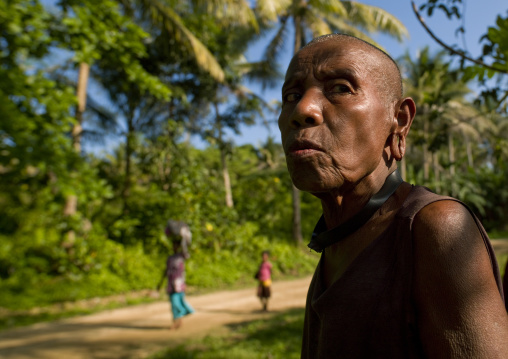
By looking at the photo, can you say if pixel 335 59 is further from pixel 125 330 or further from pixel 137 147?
Result: pixel 137 147

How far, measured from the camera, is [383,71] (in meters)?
1.10

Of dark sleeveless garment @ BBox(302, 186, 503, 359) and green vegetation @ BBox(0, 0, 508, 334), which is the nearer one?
dark sleeveless garment @ BBox(302, 186, 503, 359)

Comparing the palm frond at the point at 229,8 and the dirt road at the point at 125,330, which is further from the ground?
the palm frond at the point at 229,8

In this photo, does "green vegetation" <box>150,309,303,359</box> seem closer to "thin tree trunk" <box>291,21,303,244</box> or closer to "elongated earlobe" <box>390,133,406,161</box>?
"elongated earlobe" <box>390,133,406,161</box>

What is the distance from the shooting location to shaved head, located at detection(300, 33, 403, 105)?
1086 mm

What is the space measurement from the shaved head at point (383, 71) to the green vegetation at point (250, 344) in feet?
13.9

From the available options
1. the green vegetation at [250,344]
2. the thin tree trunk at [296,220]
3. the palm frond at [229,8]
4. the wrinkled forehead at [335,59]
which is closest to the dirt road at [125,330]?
the green vegetation at [250,344]

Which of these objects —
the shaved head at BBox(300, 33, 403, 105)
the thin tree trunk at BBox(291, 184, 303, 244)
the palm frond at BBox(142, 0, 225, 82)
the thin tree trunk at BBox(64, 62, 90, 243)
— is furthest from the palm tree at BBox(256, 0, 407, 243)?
the shaved head at BBox(300, 33, 403, 105)

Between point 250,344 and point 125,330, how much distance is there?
116 inches

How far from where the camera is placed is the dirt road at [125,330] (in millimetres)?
6258

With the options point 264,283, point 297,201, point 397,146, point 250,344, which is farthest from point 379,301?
point 297,201

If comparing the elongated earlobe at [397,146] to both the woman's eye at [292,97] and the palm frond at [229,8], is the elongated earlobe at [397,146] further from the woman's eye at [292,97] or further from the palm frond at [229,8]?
the palm frond at [229,8]

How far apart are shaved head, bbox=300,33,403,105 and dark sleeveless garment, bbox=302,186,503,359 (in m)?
0.29

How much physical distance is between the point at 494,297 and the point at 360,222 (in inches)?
12.8
